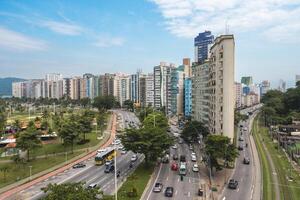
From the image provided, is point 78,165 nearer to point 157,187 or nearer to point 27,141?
point 27,141

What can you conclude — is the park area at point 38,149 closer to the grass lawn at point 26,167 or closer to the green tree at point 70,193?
the grass lawn at point 26,167

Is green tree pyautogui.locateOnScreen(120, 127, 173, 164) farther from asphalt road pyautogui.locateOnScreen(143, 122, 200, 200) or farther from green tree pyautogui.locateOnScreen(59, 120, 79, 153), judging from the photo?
green tree pyautogui.locateOnScreen(59, 120, 79, 153)

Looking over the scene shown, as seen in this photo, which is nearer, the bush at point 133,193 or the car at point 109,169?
the bush at point 133,193

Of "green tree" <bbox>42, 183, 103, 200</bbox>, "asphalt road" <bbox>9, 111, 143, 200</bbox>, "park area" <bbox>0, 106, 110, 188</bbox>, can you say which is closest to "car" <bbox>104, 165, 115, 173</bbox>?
"asphalt road" <bbox>9, 111, 143, 200</bbox>

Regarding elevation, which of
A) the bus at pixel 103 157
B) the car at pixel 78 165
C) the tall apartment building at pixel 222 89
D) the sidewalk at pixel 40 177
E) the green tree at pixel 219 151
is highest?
the tall apartment building at pixel 222 89

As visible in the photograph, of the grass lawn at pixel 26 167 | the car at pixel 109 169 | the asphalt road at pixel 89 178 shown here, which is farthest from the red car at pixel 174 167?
the grass lawn at pixel 26 167
